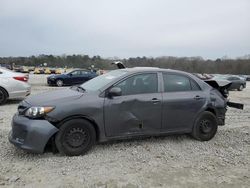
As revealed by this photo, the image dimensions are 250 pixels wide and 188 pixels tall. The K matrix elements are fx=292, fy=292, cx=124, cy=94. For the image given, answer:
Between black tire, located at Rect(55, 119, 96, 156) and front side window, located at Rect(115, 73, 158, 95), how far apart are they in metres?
0.94

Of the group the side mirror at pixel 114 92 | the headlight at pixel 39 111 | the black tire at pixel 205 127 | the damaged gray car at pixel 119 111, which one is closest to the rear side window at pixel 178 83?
the damaged gray car at pixel 119 111

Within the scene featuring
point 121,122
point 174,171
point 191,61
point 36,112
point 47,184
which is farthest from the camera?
point 191,61

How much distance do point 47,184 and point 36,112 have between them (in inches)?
50.7

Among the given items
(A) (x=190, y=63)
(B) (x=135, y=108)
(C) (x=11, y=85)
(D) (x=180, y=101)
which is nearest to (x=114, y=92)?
(B) (x=135, y=108)

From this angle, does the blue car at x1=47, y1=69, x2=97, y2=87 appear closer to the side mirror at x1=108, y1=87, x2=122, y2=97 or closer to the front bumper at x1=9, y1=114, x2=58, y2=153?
the side mirror at x1=108, y1=87, x2=122, y2=97

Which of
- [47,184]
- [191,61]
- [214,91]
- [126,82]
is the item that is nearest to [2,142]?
[47,184]

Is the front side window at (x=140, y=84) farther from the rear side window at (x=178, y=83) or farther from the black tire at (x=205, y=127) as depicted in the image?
the black tire at (x=205, y=127)

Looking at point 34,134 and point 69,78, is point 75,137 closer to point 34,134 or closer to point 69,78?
point 34,134

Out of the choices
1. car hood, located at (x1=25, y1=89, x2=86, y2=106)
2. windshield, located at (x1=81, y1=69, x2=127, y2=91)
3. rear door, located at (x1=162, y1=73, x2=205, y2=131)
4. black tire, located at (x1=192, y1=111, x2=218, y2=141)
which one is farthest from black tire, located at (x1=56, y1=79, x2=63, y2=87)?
black tire, located at (x1=192, y1=111, x2=218, y2=141)

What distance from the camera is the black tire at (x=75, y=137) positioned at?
473 centimetres

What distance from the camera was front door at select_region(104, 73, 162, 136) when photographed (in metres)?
5.08

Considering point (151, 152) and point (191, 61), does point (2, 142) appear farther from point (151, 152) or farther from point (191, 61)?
point (191, 61)

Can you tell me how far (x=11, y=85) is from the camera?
993 centimetres

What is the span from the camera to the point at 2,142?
546 centimetres
